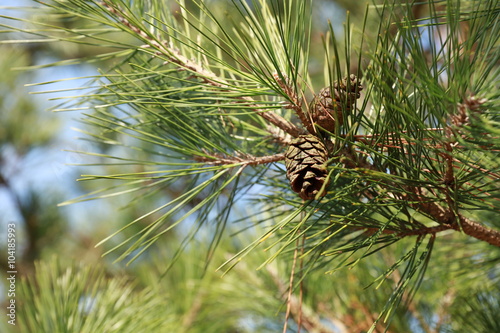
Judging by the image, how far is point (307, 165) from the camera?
1.27ft

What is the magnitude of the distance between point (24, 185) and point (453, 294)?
4.72ft

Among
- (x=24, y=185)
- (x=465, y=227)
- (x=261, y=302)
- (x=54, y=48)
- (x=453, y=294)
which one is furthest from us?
(x=54, y=48)

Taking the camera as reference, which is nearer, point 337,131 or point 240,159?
point 337,131

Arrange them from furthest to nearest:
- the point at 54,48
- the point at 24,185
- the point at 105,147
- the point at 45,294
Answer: the point at 54,48 < the point at 105,147 < the point at 24,185 < the point at 45,294

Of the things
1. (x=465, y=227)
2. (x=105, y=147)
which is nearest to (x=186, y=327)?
(x=465, y=227)

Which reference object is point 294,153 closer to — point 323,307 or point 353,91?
point 353,91

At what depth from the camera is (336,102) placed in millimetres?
387

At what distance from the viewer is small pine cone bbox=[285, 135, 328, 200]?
0.39m

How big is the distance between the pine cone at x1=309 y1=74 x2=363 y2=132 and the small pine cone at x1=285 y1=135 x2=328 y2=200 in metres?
0.02

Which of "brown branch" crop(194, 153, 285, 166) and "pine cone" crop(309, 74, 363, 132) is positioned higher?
"pine cone" crop(309, 74, 363, 132)

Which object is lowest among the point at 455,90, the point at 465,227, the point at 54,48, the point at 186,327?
the point at 186,327

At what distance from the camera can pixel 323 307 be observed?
0.82m

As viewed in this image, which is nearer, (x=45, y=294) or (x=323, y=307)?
(x=45, y=294)

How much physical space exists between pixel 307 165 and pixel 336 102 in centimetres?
5
